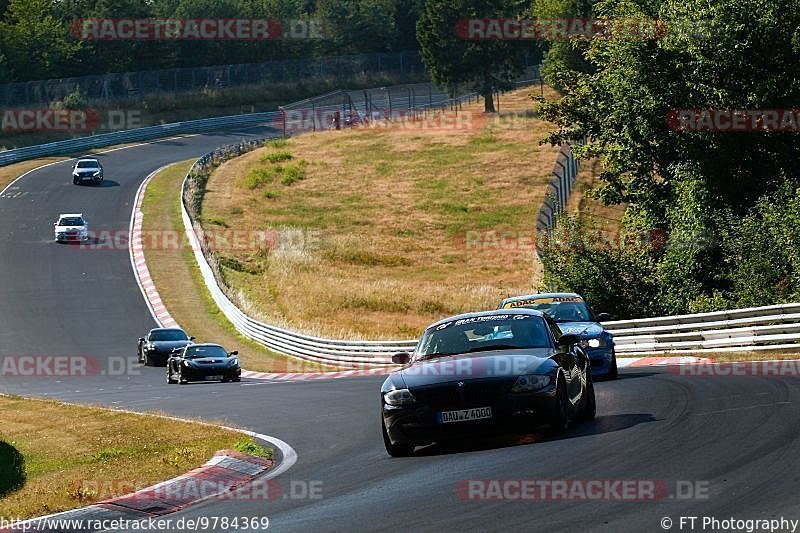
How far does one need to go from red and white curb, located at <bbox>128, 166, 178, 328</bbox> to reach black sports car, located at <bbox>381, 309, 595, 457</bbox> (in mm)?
31983

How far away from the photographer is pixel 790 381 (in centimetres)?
1669

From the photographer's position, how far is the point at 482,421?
12.1m

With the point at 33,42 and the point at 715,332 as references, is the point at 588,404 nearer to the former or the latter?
the point at 715,332

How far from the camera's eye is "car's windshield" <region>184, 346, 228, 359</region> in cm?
3114

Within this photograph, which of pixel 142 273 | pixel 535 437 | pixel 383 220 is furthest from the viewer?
pixel 383 220

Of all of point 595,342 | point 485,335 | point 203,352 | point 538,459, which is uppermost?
point 485,335

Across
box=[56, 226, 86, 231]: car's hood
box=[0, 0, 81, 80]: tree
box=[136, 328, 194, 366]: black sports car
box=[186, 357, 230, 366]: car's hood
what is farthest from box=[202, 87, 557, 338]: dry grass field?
box=[0, 0, 81, 80]: tree

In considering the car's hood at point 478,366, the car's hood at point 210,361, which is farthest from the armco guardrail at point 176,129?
the car's hood at point 478,366

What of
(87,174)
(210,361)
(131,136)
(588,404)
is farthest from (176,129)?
(588,404)

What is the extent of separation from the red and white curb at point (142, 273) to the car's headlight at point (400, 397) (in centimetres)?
3247

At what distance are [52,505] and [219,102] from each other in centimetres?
9954

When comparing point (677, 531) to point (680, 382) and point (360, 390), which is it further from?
point (360, 390)

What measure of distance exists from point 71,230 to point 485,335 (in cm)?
4758

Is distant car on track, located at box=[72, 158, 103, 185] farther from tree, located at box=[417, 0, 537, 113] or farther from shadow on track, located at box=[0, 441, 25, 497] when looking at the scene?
shadow on track, located at box=[0, 441, 25, 497]
